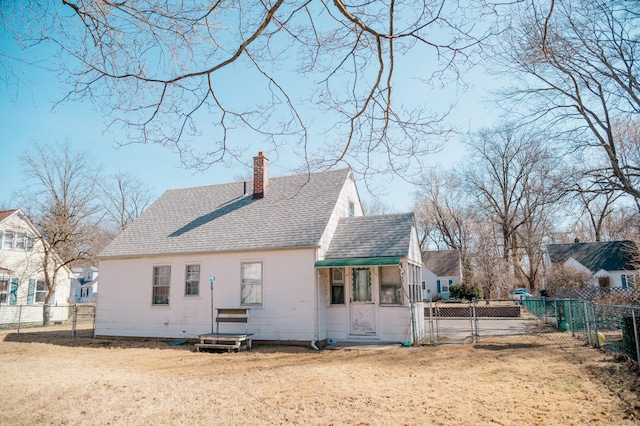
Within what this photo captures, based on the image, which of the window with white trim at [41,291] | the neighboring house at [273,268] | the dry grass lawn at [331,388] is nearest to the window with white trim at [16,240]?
the window with white trim at [41,291]

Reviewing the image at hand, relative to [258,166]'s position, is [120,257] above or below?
below

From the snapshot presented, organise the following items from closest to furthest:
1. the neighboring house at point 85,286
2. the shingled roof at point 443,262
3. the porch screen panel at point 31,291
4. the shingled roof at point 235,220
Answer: the shingled roof at point 235,220 < the porch screen panel at point 31,291 < the shingled roof at point 443,262 < the neighboring house at point 85,286

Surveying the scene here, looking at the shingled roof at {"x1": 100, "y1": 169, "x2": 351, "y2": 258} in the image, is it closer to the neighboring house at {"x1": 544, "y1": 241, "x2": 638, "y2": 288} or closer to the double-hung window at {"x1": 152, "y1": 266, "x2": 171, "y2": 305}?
the double-hung window at {"x1": 152, "y1": 266, "x2": 171, "y2": 305}

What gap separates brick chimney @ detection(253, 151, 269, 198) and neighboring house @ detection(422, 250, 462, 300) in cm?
3132

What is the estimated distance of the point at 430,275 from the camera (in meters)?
45.4

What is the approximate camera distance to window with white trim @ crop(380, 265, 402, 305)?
13.2 metres

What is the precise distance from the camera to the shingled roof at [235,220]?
14.4m

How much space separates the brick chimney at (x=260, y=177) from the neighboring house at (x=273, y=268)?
0.04 m

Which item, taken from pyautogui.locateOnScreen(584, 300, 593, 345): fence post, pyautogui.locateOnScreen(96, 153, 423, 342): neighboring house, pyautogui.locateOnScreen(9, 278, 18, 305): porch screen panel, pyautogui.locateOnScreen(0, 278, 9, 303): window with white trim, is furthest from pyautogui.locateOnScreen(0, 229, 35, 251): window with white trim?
pyautogui.locateOnScreen(584, 300, 593, 345): fence post

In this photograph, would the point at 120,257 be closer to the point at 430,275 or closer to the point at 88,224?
the point at 88,224

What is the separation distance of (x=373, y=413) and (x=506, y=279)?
28612 mm

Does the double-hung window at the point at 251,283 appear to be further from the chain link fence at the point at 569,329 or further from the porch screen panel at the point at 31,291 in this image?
the porch screen panel at the point at 31,291

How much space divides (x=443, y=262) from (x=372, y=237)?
115 feet

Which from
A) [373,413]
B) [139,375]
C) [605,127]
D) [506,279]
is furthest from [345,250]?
[506,279]
